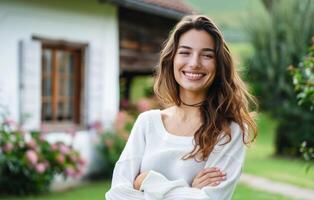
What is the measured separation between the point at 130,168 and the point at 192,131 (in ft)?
1.04

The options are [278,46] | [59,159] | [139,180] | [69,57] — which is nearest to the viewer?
[139,180]

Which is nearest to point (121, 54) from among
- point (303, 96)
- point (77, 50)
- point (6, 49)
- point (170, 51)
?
point (77, 50)

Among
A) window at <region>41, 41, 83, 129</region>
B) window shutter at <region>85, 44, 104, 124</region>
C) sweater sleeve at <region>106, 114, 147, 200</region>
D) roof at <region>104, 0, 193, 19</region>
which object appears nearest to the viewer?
sweater sleeve at <region>106, 114, 147, 200</region>

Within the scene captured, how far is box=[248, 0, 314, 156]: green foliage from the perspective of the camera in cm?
1376

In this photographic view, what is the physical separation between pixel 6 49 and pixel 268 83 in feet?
25.3

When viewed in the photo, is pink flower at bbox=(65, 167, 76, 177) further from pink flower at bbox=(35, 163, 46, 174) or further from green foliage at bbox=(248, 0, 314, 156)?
green foliage at bbox=(248, 0, 314, 156)

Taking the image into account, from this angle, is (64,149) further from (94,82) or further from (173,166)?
(173,166)

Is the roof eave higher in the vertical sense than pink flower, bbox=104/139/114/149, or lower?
higher

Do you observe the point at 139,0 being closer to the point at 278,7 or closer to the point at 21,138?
the point at 21,138

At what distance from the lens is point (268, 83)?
47.2ft

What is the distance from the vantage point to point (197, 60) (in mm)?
2475

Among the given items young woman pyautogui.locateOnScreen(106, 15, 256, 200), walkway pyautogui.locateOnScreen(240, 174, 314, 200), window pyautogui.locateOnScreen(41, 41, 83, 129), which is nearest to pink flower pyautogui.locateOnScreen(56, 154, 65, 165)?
window pyautogui.locateOnScreen(41, 41, 83, 129)

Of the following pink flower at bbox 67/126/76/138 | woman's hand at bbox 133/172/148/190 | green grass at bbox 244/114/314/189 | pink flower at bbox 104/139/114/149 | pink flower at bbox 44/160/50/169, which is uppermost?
woman's hand at bbox 133/172/148/190


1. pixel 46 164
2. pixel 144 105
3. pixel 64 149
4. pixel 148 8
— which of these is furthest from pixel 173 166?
pixel 144 105
